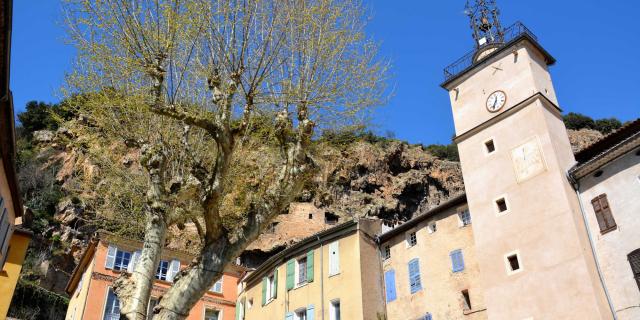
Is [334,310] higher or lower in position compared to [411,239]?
lower

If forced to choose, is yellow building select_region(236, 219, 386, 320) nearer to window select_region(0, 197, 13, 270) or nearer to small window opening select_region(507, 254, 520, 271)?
small window opening select_region(507, 254, 520, 271)

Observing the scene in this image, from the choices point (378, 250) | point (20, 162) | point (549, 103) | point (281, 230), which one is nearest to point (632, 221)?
point (549, 103)

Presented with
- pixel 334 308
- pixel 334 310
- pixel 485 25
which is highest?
pixel 485 25

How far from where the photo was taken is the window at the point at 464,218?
80.2 ft

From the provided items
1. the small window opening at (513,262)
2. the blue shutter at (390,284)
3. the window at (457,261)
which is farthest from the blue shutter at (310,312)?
the small window opening at (513,262)

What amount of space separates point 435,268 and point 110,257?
717 inches

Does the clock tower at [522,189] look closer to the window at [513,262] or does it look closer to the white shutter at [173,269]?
the window at [513,262]

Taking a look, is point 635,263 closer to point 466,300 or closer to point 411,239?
point 466,300

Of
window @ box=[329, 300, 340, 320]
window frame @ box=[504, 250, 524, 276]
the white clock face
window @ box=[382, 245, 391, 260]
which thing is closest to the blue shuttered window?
window @ box=[382, 245, 391, 260]

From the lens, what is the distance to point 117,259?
31.3 meters

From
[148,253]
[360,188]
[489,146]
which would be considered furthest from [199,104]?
[360,188]

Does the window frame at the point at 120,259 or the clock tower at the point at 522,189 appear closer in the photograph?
the clock tower at the point at 522,189

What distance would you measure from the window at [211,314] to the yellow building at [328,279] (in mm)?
2431

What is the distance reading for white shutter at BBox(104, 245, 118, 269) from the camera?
101 feet
